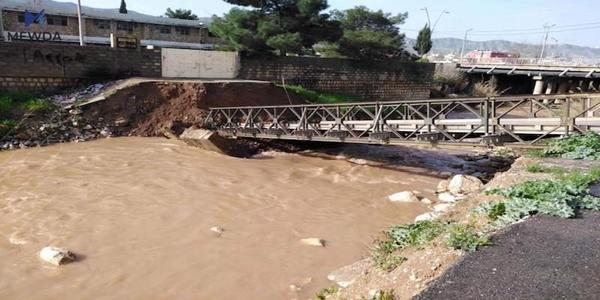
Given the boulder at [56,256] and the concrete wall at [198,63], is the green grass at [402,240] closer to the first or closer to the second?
the boulder at [56,256]

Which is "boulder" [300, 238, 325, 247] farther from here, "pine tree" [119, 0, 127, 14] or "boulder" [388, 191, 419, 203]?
"pine tree" [119, 0, 127, 14]

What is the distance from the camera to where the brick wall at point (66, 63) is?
20.0 metres

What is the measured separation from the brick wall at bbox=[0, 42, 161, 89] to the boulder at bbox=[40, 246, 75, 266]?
49.7ft

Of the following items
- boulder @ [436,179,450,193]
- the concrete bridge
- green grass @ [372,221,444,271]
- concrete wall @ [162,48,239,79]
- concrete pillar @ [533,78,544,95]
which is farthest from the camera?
concrete pillar @ [533,78,544,95]

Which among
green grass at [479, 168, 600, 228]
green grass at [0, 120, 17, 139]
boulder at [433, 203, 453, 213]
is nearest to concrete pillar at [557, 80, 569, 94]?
boulder at [433, 203, 453, 213]

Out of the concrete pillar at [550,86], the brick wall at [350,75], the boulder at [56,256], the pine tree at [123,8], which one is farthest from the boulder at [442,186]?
the pine tree at [123,8]

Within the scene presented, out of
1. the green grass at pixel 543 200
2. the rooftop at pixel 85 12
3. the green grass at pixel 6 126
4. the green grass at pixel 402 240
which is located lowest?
the green grass at pixel 6 126

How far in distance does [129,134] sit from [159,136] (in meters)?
1.20

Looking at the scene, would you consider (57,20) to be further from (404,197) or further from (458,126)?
(458,126)

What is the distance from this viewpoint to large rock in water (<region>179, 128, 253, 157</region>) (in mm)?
17547

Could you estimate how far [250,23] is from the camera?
27500 mm

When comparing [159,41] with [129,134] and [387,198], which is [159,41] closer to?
[129,134]

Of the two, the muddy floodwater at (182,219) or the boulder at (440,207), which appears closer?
the muddy floodwater at (182,219)

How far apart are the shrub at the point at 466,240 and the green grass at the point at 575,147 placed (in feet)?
17.3
